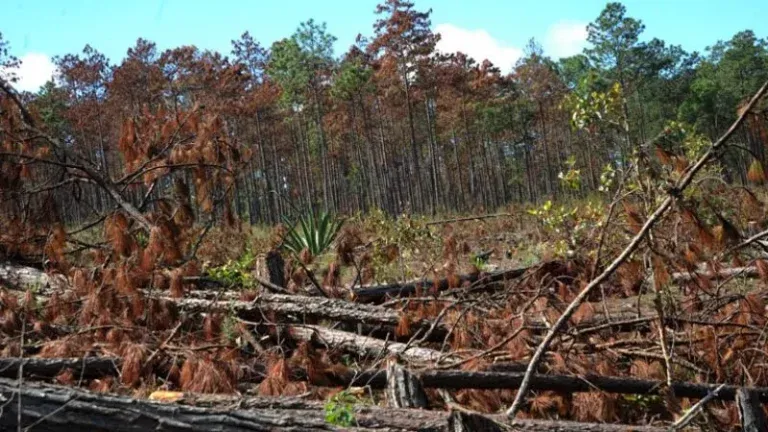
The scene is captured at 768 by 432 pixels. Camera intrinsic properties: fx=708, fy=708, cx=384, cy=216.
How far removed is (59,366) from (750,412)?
3571 mm

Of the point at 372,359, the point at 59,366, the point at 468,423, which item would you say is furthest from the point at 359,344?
the point at 468,423

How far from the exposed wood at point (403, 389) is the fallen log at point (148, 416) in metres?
0.45

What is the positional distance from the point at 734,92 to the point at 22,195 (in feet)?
149

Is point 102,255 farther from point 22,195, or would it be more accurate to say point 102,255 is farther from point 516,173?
point 516,173

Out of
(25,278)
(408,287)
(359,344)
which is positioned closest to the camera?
(359,344)

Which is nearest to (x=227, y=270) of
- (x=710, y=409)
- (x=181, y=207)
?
(x=181, y=207)

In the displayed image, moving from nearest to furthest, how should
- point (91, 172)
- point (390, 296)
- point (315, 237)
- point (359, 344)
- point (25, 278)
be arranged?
point (359, 344) < point (91, 172) < point (390, 296) < point (25, 278) < point (315, 237)

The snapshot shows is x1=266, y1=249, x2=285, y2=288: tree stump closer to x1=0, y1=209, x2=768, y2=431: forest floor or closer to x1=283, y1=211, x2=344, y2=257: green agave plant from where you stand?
x1=0, y1=209, x2=768, y2=431: forest floor

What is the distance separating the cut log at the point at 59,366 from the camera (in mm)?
3723

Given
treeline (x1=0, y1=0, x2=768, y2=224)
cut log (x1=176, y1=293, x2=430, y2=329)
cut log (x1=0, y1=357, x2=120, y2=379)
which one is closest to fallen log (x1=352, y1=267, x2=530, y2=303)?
cut log (x1=176, y1=293, x2=430, y2=329)

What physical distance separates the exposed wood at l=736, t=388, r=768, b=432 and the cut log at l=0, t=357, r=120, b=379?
3.29 meters

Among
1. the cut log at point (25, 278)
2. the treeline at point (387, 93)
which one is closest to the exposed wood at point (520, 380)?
the cut log at point (25, 278)

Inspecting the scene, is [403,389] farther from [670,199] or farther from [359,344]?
[670,199]

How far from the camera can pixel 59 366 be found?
3.93 meters
